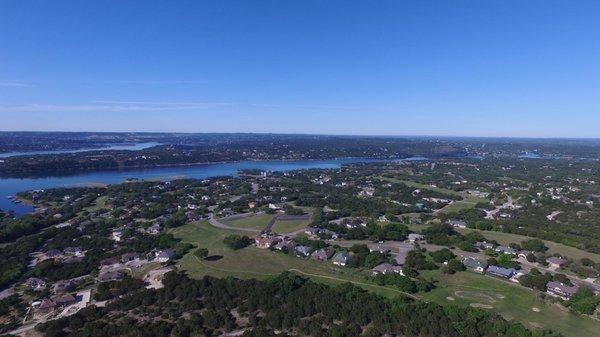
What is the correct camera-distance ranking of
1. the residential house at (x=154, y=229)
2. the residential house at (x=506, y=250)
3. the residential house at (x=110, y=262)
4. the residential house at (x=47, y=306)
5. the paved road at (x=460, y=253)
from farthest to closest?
the residential house at (x=154, y=229)
the residential house at (x=506, y=250)
the residential house at (x=110, y=262)
the paved road at (x=460, y=253)
the residential house at (x=47, y=306)

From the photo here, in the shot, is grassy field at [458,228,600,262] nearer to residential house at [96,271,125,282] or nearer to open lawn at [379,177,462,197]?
open lawn at [379,177,462,197]

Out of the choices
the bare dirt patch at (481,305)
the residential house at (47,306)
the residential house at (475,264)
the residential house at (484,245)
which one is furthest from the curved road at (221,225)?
the bare dirt patch at (481,305)

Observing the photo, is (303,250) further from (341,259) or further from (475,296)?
(475,296)

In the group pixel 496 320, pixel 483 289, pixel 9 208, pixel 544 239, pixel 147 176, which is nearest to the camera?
pixel 496 320

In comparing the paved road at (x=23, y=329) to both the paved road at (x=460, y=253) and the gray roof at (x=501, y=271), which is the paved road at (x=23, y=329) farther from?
the gray roof at (x=501, y=271)

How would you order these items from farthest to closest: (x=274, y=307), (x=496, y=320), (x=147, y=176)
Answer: (x=147, y=176) < (x=274, y=307) < (x=496, y=320)

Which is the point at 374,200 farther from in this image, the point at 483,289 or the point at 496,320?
the point at 496,320

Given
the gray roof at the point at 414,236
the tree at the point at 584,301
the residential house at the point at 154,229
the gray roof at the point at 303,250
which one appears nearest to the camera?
the tree at the point at 584,301

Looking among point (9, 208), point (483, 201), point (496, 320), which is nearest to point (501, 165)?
point (483, 201)
